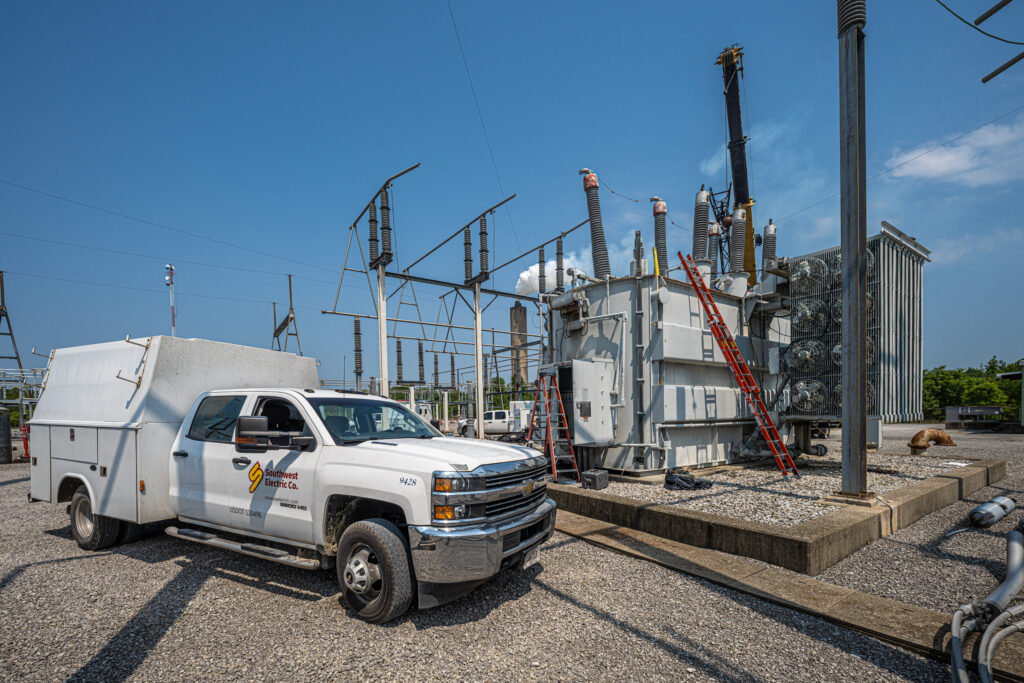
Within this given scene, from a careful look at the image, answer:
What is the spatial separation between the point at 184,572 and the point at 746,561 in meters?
6.26

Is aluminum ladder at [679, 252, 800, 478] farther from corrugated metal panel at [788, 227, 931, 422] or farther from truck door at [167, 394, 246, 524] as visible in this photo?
truck door at [167, 394, 246, 524]

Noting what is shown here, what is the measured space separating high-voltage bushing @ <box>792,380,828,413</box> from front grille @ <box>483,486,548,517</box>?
7.71 meters

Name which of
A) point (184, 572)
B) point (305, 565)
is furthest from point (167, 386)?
point (305, 565)

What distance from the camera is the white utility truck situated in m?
4.12

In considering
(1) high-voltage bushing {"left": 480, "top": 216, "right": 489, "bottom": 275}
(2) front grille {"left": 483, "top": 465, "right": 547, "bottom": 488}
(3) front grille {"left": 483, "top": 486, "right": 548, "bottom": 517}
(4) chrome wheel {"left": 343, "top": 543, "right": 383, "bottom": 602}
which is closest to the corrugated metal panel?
(3) front grille {"left": 483, "top": 486, "right": 548, "bottom": 517}

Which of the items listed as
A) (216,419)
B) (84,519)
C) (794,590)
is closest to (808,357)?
(794,590)

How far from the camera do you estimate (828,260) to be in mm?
10164

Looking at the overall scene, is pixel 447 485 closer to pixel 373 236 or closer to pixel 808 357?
pixel 808 357

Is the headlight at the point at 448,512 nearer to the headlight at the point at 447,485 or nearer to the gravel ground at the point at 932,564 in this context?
the headlight at the point at 447,485

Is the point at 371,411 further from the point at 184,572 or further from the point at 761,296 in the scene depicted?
the point at 761,296

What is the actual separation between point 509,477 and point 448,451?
611 mm

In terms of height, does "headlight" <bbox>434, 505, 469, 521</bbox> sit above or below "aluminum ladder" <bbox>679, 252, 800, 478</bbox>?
below

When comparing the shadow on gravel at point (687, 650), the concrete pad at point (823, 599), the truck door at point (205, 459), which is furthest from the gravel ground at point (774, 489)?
the truck door at point (205, 459)

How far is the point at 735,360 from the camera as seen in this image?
439 inches
